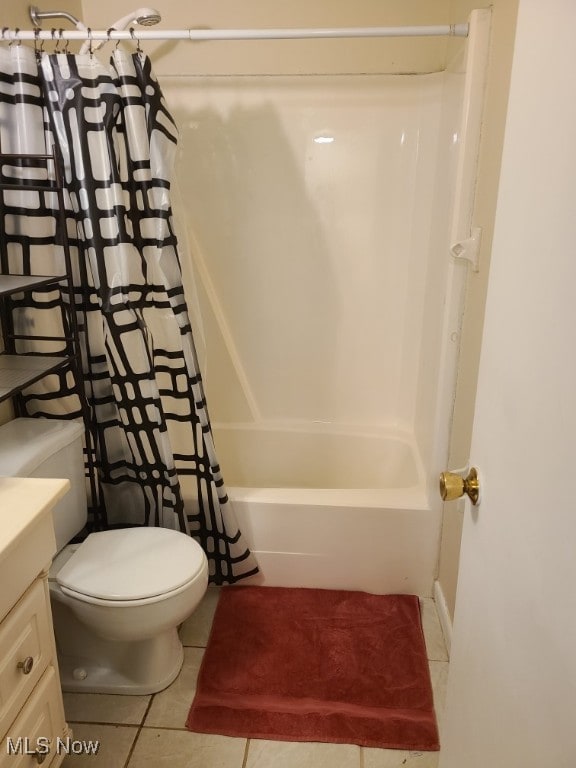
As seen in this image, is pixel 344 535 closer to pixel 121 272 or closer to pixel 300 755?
pixel 300 755

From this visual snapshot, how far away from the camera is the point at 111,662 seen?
1751mm

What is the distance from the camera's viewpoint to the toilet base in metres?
1.71

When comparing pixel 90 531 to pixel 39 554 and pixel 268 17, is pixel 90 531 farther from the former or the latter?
pixel 268 17

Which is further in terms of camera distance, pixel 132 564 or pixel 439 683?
pixel 439 683

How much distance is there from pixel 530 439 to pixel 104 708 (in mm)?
1546

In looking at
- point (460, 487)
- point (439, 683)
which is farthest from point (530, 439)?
point (439, 683)

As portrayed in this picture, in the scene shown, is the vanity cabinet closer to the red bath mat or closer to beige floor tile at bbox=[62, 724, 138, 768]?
beige floor tile at bbox=[62, 724, 138, 768]

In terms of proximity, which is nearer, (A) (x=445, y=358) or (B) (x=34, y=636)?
(B) (x=34, y=636)

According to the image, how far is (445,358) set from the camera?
1.90 m

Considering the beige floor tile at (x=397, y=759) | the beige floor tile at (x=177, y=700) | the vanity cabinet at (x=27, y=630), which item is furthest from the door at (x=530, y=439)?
the beige floor tile at (x=177, y=700)

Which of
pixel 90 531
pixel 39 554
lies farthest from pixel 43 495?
pixel 90 531

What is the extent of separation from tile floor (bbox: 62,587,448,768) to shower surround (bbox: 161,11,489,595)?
567 millimetres

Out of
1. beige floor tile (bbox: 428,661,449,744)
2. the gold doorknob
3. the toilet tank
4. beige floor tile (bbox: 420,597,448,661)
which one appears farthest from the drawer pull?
beige floor tile (bbox: 420,597,448,661)

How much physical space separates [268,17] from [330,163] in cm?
58
